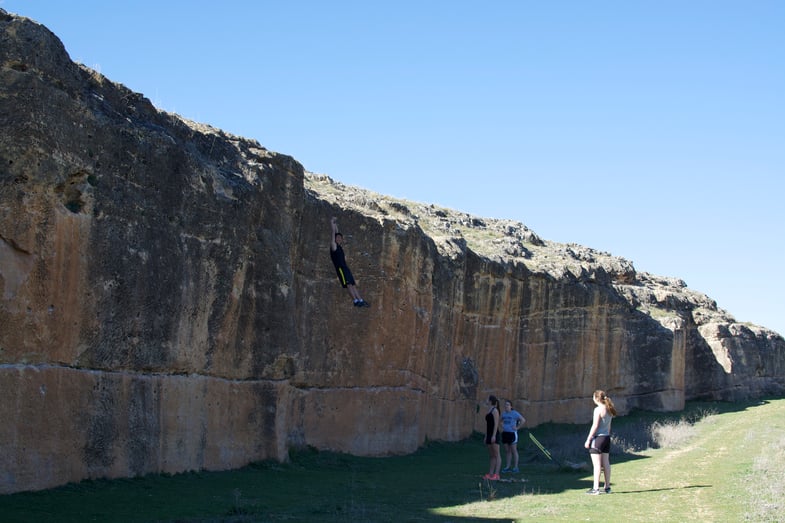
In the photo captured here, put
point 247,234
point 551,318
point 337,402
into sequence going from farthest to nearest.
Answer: point 551,318
point 337,402
point 247,234

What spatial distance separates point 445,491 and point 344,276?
5.71 m

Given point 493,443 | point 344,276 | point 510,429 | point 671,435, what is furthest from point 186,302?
point 671,435

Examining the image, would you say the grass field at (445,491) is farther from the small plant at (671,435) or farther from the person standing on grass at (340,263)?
the person standing on grass at (340,263)

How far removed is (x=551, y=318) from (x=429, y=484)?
17.0 meters

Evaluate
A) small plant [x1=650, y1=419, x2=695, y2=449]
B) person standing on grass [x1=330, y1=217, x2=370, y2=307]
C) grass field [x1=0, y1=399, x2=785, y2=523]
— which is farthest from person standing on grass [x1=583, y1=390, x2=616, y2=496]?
small plant [x1=650, y1=419, x2=695, y2=449]

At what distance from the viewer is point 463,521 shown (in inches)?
533

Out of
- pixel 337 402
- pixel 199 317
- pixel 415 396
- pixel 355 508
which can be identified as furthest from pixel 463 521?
pixel 415 396

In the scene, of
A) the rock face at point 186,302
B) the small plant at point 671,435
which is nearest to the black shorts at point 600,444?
the rock face at point 186,302

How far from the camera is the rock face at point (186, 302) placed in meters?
13.8

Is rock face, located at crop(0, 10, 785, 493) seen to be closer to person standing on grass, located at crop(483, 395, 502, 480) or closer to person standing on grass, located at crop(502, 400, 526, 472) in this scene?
person standing on grass, located at crop(502, 400, 526, 472)

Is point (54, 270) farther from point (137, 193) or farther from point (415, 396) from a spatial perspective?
point (415, 396)

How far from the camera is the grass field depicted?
13562 millimetres

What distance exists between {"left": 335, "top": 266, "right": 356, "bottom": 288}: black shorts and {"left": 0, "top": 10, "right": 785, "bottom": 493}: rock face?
26.9 inches

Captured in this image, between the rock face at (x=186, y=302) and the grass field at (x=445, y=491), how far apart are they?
2.14 ft
